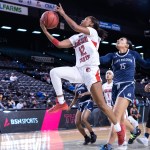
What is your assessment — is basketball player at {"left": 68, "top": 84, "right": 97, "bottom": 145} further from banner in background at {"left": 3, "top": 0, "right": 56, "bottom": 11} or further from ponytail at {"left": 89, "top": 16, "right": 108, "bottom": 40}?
banner in background at {"left": 3, "top": 0, "right": 56, "bottom": 11}

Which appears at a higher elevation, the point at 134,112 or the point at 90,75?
the point at 90,75

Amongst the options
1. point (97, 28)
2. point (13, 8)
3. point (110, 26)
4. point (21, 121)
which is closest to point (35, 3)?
point (13, 8)

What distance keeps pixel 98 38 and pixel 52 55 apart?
26.1 meters

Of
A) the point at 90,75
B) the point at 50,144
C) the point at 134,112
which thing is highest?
the point at 90,75

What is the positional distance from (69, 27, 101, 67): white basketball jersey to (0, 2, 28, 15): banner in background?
1646 cm

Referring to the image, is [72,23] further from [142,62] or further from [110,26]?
[110,26]

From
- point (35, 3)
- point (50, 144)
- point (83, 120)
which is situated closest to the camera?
point (50, 144)

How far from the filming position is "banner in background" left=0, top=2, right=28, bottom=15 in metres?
21.2

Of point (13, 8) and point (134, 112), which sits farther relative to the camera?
point (13, 8)

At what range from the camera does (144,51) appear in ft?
126

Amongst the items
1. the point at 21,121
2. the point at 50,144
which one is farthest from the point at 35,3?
the point at 50,144

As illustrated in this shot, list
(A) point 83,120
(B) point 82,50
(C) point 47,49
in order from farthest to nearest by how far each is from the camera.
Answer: (C) point 47,49
(A) point 83,120
(B) point 82,50

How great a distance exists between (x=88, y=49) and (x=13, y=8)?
55.7 feet

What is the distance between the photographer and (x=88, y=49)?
5.67m
